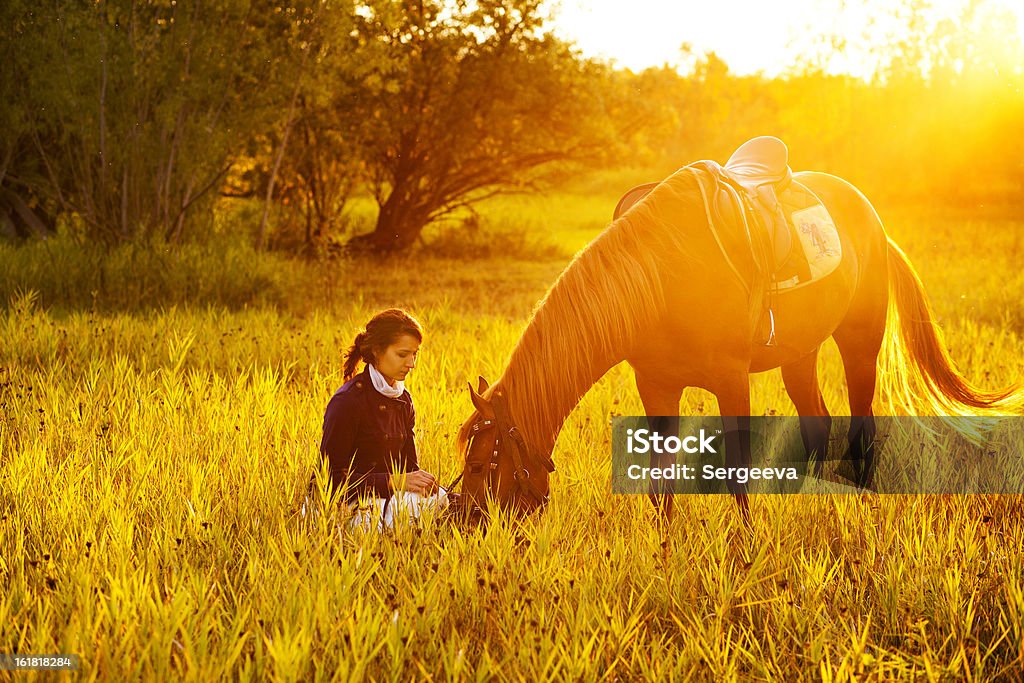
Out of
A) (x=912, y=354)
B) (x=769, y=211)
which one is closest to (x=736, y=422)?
(x=769, y=211)

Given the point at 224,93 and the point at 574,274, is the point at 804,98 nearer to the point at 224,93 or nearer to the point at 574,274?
the point at 224,93

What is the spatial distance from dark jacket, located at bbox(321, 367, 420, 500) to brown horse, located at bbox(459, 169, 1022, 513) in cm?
57

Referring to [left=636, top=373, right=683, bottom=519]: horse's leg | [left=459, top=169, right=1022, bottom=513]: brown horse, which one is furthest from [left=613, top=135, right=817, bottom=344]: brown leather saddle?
[left=636, top=373, right=683, bottom=519]: horse's leg

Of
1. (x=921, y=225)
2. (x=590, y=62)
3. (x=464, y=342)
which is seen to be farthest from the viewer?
(x=921, y=225)

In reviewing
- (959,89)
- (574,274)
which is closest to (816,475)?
(574,274)

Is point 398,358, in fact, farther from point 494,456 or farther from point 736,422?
point 736,422

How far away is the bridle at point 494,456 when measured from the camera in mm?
3043

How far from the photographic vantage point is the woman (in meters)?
3.31

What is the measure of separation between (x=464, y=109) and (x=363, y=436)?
1420 centimetres

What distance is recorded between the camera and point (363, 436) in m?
3.52

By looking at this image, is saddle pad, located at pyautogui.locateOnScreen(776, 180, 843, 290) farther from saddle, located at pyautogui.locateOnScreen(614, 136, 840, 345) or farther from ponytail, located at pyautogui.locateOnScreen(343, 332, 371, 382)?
ponytail, located at pyautogui.locateOnScreen(343, 332, 371, 382)

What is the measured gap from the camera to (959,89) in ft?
85.1

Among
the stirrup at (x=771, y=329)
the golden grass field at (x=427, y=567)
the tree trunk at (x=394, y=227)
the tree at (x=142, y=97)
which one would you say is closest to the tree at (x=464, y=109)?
the tree trunk at (x=394, y=227)

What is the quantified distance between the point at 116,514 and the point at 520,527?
159cm
